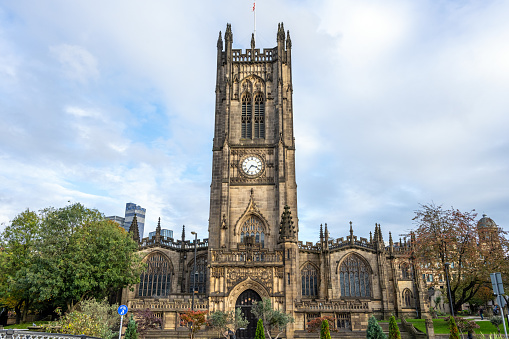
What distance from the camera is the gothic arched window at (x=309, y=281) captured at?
164 feet

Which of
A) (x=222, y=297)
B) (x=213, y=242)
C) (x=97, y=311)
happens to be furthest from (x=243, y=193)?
(x=97, y=311)

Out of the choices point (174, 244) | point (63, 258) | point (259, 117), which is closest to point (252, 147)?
point (259, 117)

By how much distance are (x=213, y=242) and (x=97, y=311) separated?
19.0m

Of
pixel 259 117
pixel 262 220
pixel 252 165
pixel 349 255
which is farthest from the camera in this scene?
pixel 259 117

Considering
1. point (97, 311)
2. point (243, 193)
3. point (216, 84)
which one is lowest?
point (97, 311)

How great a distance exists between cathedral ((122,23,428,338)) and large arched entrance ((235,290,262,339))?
6.39 m

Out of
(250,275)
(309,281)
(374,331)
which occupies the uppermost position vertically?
(309,281)

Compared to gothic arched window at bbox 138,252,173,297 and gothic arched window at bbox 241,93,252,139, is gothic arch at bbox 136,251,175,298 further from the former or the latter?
gothic arched window at bbox 241,93,252,139

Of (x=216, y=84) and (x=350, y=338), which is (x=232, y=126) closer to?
(x=216, y=84)

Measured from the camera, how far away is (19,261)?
38312 mm

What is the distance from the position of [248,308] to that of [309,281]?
1636 centimetres

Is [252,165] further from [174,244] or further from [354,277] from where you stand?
[354,277]

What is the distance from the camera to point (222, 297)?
35406mm

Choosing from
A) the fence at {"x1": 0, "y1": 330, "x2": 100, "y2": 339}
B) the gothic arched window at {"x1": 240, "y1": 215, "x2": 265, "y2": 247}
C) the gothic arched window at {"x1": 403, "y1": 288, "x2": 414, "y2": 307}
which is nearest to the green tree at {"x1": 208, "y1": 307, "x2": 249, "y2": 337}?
the gothic arched window at {"x1": 240, "y1": 215, "x2": 265, "y2": 247}
